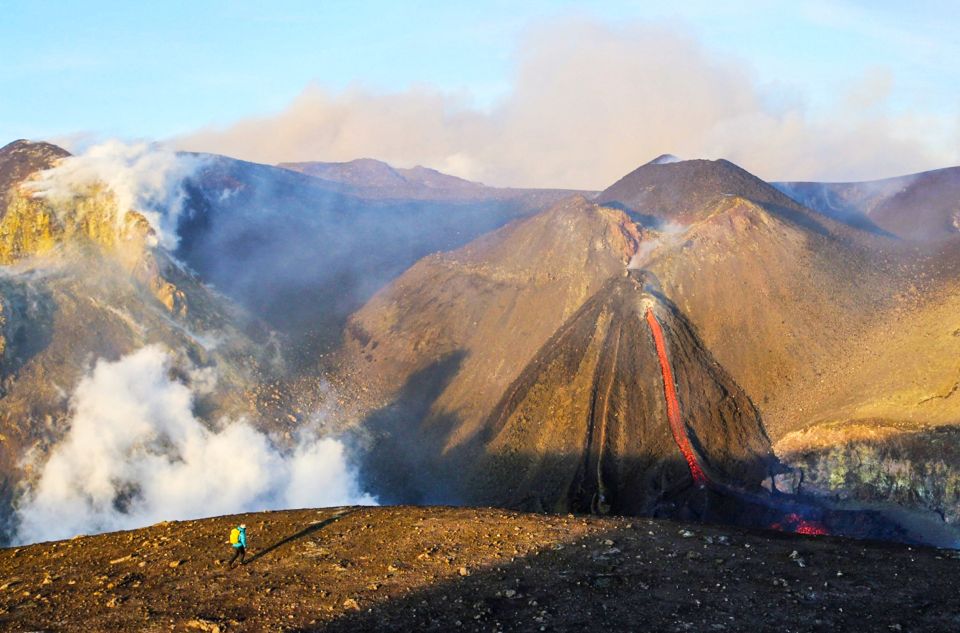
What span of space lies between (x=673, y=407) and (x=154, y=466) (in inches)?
960

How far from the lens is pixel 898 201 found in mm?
72938

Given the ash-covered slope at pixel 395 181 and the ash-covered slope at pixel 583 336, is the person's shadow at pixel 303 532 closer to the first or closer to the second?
the ash-covered slope at pixel 583 336

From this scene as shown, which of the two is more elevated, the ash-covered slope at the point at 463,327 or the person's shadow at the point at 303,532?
the ash-covered slope at the point at 463,327

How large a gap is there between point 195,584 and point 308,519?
16.8ft

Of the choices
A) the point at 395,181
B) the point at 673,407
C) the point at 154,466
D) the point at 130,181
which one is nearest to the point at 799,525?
the point at 673,407

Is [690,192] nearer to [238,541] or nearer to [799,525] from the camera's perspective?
[799,525]

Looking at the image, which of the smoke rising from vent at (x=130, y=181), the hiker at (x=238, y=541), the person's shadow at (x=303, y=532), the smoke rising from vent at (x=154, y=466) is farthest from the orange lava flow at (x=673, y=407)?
the smoke rising from vent at (x=130, y=181)

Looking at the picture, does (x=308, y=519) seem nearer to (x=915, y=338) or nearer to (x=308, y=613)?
(x=308, y=613)

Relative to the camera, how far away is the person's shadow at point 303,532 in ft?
69.2

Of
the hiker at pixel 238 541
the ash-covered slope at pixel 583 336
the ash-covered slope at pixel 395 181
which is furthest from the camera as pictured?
the ash-covered slope at pixel 395 181

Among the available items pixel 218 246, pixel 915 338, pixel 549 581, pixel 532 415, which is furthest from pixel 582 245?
pixel 549 581

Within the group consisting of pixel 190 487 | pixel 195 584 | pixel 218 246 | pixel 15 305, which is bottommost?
pixel 190 487

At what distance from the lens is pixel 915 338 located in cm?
3953

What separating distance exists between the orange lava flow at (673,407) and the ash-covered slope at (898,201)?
30.6 metres
